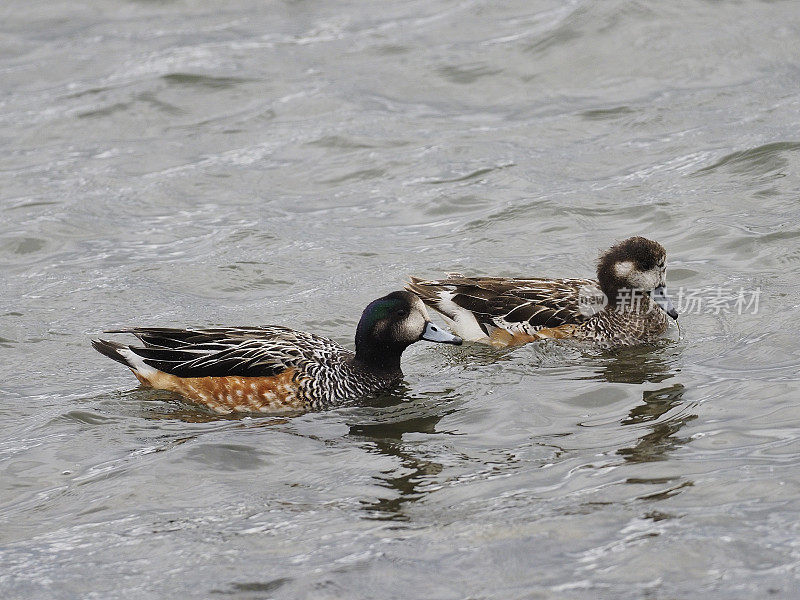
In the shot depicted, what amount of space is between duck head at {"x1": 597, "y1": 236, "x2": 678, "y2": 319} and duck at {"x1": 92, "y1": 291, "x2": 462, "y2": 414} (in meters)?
1.91

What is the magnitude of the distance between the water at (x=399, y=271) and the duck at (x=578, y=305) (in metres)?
0.24

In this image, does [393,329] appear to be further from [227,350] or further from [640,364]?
[640,364]

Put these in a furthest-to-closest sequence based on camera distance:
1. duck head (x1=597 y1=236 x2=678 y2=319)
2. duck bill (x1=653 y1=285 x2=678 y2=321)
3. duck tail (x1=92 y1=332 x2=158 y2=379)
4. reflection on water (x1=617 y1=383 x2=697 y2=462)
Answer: duck head (x1=597 y1=236 x2=678 y2=319)
duck bill (x1=653 y1=285 x2=678 y2=321)
duck tail (x1=92 y1=332 x2=158 y2=379)
reflection on water (x1=617 y1=383 x2=697 y2=462)

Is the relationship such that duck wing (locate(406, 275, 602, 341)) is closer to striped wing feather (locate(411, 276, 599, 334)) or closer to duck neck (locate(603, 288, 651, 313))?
striped wing feather (locate(411, 276, 599, 334))

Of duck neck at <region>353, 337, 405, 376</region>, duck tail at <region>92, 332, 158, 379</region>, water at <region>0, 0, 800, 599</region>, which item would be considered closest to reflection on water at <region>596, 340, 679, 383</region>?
water at <region>0, 0, 800, 599</region>

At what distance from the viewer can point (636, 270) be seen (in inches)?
418

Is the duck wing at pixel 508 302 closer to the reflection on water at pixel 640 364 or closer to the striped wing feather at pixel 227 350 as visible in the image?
the reflection on water at pixel 640 364

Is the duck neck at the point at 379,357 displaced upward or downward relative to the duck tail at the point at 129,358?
downward

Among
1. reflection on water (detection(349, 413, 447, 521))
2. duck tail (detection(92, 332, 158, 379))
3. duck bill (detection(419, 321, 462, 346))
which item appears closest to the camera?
reflection on water (detection(349, 413, 447, 521))

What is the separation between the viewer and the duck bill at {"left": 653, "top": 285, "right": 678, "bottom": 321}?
10242mm

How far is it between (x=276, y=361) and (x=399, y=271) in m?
3.17

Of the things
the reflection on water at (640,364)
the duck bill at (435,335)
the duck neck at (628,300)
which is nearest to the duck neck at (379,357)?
the duck bill at (435,335)

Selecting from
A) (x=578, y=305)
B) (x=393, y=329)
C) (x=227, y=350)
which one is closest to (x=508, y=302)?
(x=578, y=305)

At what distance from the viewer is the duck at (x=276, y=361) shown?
31.4ft
